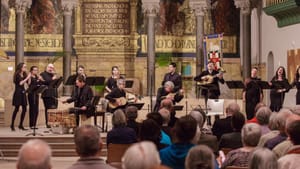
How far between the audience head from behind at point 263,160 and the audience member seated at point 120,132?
454cm

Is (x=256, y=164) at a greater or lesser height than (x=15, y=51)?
lesser

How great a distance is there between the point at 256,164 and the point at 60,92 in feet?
72.2

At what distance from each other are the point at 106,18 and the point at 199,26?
3.71 metres

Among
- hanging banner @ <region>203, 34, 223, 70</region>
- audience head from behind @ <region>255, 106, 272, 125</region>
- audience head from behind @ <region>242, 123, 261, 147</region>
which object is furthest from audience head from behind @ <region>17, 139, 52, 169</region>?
hanging banner @ <region>203, 34, 223, 70</region>

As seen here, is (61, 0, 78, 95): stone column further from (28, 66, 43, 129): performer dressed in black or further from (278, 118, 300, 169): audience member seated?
(278, 118, 300, 169): audience member seated

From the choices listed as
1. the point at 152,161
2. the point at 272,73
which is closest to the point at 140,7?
the point at 272,73

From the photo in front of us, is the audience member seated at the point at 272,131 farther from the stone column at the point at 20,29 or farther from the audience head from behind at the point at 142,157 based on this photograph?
the stone column at the point at 20,29

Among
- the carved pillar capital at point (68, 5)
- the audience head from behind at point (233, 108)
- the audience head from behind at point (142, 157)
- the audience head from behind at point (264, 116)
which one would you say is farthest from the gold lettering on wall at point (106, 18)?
the audience head from behind at point (142, 157)

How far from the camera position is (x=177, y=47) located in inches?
1110

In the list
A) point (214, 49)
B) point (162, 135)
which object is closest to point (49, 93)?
point (214, 49)

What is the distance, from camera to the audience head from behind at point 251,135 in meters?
7.27

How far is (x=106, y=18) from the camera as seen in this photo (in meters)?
28.2

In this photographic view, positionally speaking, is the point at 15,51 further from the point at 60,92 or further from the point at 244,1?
the point at 244,1

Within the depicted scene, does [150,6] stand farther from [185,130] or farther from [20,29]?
[185,130]
